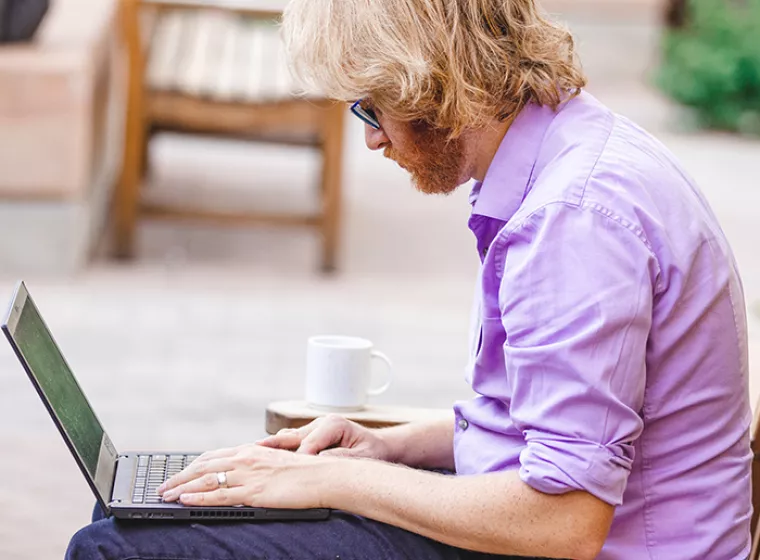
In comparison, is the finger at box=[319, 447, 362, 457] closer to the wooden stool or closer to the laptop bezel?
the wooden stool

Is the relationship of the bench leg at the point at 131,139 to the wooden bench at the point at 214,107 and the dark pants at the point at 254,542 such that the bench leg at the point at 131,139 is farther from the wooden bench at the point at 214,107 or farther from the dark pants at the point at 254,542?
the dark pants at the point at 254,542

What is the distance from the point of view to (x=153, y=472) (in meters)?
1.76

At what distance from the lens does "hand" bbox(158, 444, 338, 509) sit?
1613 millimetres

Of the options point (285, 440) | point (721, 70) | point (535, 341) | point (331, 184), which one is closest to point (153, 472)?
point (285, 440)

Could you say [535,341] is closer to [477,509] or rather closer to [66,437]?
[477,509]

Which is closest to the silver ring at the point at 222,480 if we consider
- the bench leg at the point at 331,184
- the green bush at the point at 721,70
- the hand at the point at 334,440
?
the hand at the point at 334,440

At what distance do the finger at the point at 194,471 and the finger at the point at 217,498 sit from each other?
37mm

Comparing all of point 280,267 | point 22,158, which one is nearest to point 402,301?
point 280,267

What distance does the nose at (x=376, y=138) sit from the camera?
1685 millimetres

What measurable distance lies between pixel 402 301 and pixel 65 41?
5.16ft

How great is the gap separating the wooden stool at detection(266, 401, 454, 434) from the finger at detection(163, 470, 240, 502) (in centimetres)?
32

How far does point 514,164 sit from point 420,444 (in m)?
0.49

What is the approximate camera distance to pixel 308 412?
1975 millimetres

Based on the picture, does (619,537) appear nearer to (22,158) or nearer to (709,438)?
(709,438)
